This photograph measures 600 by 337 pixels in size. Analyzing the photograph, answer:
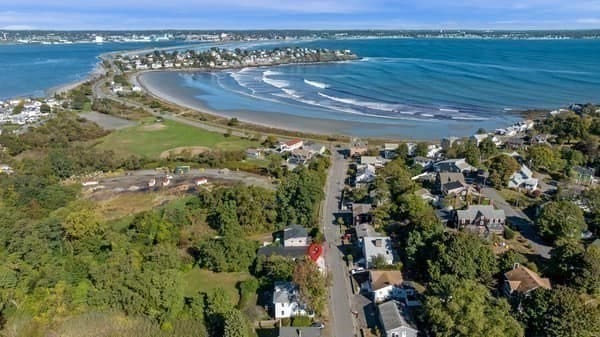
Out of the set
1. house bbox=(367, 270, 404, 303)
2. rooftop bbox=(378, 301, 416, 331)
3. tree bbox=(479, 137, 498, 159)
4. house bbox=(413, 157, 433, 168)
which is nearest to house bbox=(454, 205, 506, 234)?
house bbox=(367, 270, 404, 303)

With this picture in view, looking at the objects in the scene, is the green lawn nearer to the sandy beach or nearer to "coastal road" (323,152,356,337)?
"coastal road" (323,152,356,337)

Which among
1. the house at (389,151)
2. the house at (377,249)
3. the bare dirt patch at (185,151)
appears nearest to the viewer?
the house at (377,249)

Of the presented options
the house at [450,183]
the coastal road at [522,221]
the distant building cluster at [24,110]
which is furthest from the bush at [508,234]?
the distant building cluster at [24,110]

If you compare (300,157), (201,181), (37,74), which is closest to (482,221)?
(300,157)

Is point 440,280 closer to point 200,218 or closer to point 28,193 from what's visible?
point 200,218

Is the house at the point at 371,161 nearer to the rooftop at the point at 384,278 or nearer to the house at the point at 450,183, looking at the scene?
the house at the point at 450,183

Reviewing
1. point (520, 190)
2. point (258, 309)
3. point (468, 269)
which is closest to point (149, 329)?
point (258, 309)

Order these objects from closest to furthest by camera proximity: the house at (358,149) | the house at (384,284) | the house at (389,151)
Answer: the house at (384,284) < the house at (389,151) < the house at (358,149)
